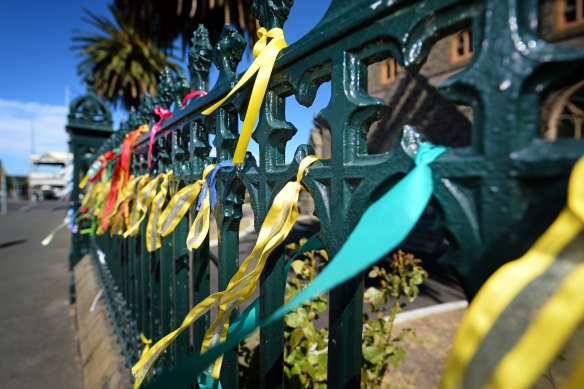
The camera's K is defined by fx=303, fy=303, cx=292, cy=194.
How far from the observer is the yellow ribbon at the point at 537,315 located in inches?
12.2

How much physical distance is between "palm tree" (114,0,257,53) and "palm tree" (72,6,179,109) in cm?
205

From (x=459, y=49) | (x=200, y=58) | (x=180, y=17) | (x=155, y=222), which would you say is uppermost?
(x=180, y=17)

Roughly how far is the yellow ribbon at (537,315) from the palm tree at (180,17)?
13.3 metres

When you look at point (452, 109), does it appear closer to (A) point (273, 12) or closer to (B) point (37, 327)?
(A) point (273, 12)

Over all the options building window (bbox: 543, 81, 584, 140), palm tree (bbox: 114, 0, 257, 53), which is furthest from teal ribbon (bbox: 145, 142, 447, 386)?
building window (bbox: 543, 81, 584, 140)

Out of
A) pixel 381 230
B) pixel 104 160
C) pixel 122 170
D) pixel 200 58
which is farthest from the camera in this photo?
pixel 104 160

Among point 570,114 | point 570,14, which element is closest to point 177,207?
point 570,114

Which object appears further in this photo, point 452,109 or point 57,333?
point 452,109

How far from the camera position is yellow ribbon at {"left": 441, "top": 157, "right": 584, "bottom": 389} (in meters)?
0.31

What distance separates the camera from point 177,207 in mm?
1303

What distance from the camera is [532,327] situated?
0.33 metres

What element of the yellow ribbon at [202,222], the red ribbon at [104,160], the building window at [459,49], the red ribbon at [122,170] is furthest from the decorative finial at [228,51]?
the building window at [459,49]

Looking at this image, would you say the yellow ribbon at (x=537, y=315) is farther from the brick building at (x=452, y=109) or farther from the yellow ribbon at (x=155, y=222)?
the brick building at (x=452, y=109)

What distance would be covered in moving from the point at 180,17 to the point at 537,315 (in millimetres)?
15867
